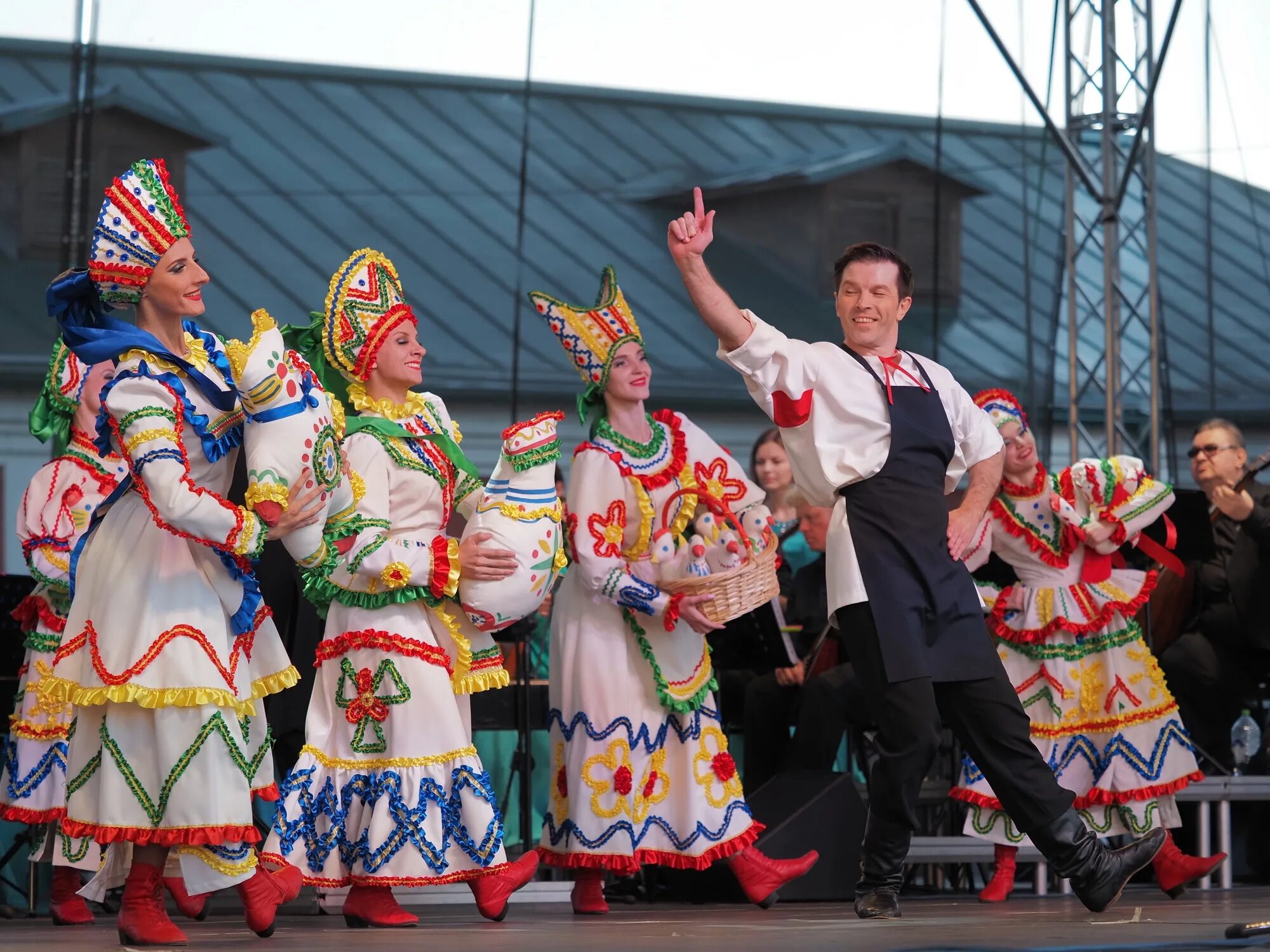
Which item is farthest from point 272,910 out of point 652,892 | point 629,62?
point 629,62

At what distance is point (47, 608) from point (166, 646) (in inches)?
72.0

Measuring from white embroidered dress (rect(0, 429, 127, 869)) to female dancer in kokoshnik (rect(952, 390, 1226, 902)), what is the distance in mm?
2766

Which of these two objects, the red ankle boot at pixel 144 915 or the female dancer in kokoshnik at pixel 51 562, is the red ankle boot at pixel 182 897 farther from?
the female dancer in kokoshnik at pixel 51 562

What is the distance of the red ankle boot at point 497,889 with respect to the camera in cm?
416

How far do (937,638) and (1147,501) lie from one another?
5.64ft

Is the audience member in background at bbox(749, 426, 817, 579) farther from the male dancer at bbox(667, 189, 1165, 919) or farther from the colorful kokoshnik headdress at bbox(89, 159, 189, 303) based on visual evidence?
the colorful kokoshnik headdress at bbox(89, 159, 189, 303)

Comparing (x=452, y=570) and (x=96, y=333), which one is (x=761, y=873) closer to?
(x=452, y=570)

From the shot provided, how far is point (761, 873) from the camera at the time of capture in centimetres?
492

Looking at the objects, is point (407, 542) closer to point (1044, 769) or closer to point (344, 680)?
point (344, 680)

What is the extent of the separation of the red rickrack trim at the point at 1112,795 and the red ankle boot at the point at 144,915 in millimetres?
2777

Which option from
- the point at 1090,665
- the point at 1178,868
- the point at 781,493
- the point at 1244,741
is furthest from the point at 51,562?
the point at 1244,741

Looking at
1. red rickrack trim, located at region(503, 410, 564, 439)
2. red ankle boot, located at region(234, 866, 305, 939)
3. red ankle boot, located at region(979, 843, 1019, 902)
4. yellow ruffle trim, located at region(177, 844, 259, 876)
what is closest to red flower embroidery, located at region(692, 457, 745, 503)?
red rickrack trim, located at region(503, 410, 564, 439)

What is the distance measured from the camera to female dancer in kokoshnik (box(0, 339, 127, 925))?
5004mm

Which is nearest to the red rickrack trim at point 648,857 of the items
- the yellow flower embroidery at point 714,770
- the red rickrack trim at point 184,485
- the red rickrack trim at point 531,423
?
the yellow flower embroidery at point 714,770
